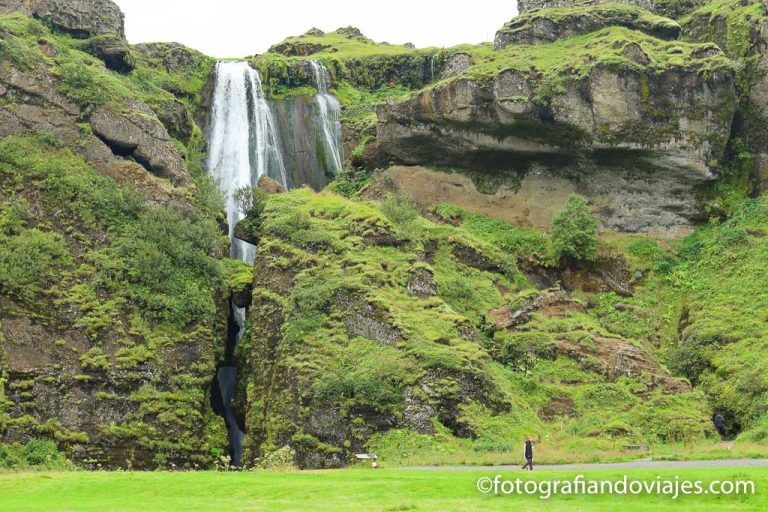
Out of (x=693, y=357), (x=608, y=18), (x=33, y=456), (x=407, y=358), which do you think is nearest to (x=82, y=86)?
(x=33, y=456)

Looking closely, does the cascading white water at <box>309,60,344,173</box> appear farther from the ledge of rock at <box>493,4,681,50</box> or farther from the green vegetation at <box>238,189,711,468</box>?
the green vegetation at <box>238,189,711,468</box>

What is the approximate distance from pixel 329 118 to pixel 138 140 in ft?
79.7

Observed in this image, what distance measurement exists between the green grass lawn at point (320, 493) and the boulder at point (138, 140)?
28.1m

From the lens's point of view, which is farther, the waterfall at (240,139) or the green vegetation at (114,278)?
the waterfall at (240,139)

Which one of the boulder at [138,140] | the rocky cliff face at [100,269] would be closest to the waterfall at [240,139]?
the rocky cliff face at [100,269]

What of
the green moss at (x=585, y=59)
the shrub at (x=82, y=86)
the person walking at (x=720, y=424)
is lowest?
the person walking at (x=720, y=424)

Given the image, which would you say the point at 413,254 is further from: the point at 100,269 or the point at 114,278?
the point at 100,269

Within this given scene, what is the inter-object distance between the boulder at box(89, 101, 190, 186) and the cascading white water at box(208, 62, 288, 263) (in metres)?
7.68

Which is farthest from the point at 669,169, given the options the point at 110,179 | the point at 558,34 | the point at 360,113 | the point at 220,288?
the point at 110,179

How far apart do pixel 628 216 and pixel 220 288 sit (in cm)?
2948

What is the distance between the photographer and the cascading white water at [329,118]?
70.7 m

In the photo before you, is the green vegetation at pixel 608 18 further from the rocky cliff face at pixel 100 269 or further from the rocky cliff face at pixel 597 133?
the rocky cliff face at pixel 100 269

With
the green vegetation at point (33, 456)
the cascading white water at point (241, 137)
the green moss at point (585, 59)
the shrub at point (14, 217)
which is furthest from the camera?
the cascading white water at point (241, 137)

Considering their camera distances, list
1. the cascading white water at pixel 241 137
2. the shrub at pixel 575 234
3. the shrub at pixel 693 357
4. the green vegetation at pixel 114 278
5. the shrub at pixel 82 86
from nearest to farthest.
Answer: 1. the green vegetation at pixel 114 278
2. the shrub at pixel 693 357
3. the shrub at pixel 82 86
4. the shrub at pixel 575 234
5. the cascading white water at pixel 241 137
